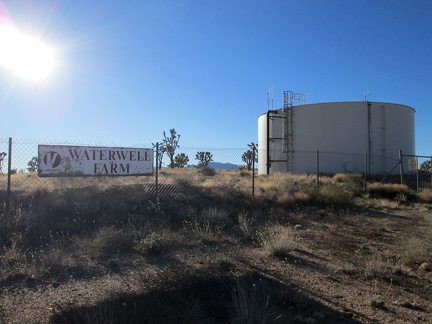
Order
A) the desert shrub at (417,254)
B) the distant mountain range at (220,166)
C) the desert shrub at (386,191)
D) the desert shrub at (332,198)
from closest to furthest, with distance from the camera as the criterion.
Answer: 1. the desert shrub at (417,254)
2. the distant mountain range at (220,166)
3. the desert shrub at (332,198)
4. the desert shrub at (386,191)

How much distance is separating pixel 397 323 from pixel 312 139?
29433 millimetres

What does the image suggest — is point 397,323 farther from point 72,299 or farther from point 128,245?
point 128,245

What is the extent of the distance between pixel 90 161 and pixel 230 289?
6308 millimetres

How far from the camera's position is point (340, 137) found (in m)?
31.3

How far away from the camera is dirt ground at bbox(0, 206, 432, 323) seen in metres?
3.70

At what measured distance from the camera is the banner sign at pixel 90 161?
895cm

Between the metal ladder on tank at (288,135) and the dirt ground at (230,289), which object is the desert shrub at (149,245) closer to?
the dirt ground at (230,289)

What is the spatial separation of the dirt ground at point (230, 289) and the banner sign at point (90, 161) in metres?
3.80

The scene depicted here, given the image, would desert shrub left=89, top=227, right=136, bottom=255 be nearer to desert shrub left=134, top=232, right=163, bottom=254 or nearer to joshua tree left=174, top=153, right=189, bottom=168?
desert shrub left=134, top=232, right=163, bottom=254

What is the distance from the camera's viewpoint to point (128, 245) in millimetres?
6590

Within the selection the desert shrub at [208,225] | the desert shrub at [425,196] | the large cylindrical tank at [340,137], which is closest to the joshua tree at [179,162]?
the desert shrub at [208,225]

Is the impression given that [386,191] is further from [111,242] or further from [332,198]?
[111,242]

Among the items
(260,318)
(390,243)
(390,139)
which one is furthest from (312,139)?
(260,318)

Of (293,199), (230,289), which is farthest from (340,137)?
(230,289)
